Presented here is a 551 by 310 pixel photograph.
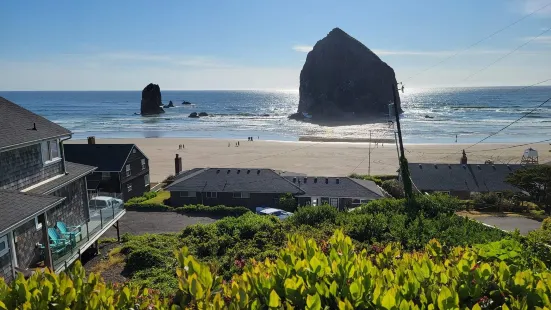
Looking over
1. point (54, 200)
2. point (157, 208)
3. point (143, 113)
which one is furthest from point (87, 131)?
point (54, 200)

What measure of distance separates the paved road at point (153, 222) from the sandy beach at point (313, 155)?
1493 centimetres

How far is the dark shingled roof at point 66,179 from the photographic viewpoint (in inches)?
689

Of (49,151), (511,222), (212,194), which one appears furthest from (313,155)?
(49,151)

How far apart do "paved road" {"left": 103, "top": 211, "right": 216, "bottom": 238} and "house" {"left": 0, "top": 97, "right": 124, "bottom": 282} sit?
5.98 meters

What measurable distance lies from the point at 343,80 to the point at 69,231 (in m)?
151

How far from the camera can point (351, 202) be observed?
3506 centimetres

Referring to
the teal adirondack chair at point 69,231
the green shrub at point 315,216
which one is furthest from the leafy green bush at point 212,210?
the green shrub at point 315,216

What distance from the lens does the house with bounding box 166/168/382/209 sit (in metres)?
35.2

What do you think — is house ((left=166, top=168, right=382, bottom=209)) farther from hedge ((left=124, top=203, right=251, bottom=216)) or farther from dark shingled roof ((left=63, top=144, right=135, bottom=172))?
dark shingled roof ((left=63, top=144, right=135, bottom=172))

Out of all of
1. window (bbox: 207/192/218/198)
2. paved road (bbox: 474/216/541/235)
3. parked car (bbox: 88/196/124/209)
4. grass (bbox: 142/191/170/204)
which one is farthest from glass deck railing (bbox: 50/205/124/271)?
paved road (bbox: 474/216/541/235)

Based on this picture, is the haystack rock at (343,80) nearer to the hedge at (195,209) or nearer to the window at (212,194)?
the window at (212,194)

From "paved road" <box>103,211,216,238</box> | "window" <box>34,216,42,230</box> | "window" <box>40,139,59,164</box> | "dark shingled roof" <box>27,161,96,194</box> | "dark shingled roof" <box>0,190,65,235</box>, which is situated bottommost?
"paved road" <box>103,211,216,238</box>

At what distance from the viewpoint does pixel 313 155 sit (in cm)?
6219

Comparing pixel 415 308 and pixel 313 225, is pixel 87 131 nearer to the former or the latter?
pixel 313 225
